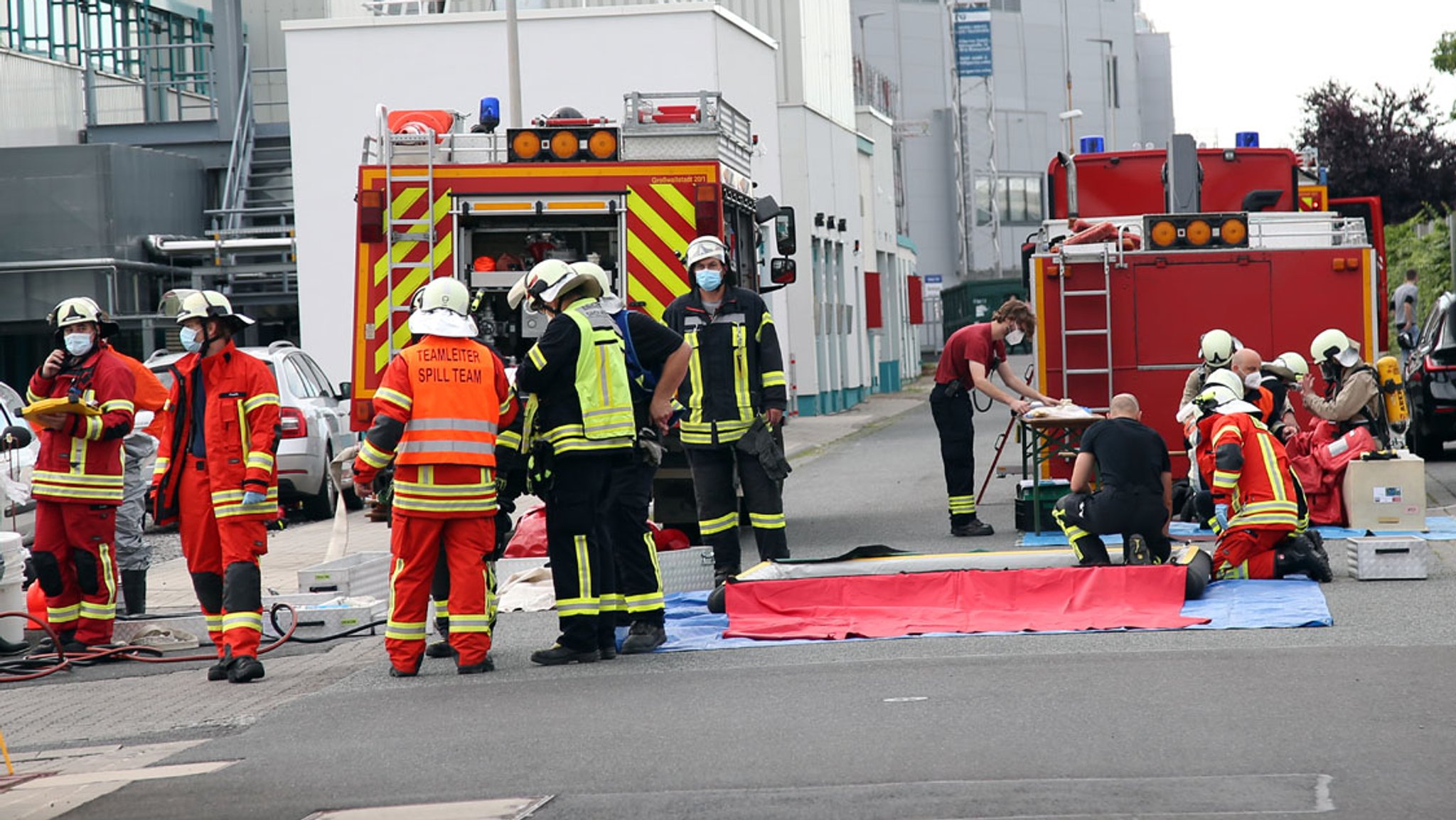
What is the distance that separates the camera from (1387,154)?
40.7 m

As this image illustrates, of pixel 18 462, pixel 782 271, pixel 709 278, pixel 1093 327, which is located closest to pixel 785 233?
pixel 782 271

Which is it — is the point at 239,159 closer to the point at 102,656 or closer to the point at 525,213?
the point at 525,213

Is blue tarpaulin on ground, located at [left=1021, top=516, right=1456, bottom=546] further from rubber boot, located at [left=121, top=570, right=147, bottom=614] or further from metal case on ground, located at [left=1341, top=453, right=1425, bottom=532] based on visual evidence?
rubber boot, located at [left=121, top=570, right=147, bottom=614]

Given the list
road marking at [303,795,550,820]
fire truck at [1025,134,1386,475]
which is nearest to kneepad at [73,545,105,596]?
road marking at [303,795,550,820]

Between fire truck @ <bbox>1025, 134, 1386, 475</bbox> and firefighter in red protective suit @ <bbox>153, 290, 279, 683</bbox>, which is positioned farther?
fire truck @ <bbox>1025, 134, 1386, 475</bbox>

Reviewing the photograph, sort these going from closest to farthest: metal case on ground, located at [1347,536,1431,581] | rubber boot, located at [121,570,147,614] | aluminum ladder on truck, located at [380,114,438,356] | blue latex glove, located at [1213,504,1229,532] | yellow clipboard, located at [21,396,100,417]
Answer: yellow clipboard, located at [21,396,100,417]
metal case on ground, located at [1347,536,1431,581]
rubber boot, located at [121,570,147,614]
blue latex glove, located at [1213,504,1229,532]
aluminum ladder on truck, located at [380,114,438,356]

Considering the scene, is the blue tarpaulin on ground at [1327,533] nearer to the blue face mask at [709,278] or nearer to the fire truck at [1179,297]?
the fire truck at [1179,297]

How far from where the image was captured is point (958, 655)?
9227 millimetres

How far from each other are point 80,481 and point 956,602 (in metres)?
4.74

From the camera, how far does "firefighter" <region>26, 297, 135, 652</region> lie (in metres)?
10.8

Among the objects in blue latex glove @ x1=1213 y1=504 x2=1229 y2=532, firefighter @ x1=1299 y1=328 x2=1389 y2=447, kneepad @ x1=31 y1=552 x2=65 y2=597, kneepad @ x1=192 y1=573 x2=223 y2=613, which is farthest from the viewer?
firefighter @ x1=1299 y1=328 x2=1389 y2=447

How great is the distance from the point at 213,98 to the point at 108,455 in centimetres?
2421

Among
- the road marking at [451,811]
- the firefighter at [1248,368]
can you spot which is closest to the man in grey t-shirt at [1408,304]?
the firefighter at [1248,368]

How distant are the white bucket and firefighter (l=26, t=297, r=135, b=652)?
285 millimetres
